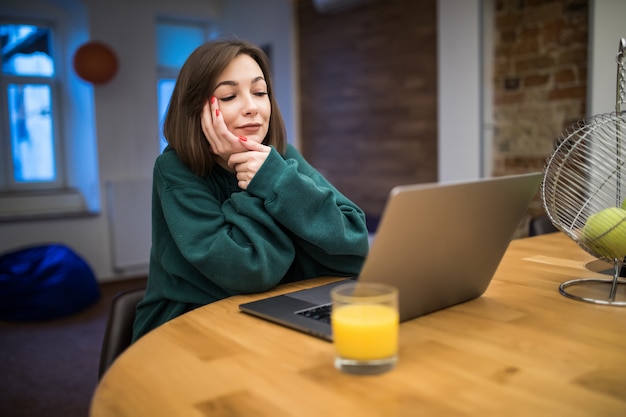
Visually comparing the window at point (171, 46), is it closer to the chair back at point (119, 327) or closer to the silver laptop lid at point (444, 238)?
the chair back at point (119, 327)

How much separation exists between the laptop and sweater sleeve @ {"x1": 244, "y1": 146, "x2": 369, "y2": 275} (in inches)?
6.5

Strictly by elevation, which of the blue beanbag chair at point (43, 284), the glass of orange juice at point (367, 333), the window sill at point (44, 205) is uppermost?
the glass of orange juice at point (367, 333)

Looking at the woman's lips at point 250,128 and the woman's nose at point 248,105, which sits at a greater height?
the woman's nose at point 248,105

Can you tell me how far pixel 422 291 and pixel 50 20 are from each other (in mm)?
5210

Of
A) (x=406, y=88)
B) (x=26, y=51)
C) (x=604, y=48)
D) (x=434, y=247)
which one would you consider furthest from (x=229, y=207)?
(x=26, y=51)

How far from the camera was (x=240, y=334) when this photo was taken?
875mm

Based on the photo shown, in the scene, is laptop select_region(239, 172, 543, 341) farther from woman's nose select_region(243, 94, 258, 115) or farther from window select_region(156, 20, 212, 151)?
window select_region(156, 20, 212, 151)

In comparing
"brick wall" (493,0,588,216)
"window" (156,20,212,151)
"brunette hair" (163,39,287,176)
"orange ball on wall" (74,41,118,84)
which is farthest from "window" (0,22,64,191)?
"brunette hair" (163,39,287,176)

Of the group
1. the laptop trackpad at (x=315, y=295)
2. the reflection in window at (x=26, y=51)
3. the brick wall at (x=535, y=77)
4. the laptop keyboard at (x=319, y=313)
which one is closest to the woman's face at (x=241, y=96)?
the laptop trackpad at (x=315, y=295)

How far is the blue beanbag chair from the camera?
3.79 metres

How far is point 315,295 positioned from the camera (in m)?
1.07

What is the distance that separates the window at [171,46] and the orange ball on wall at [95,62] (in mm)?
764

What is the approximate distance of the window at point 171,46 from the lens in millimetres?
5547

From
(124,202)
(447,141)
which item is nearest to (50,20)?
(124,202)
